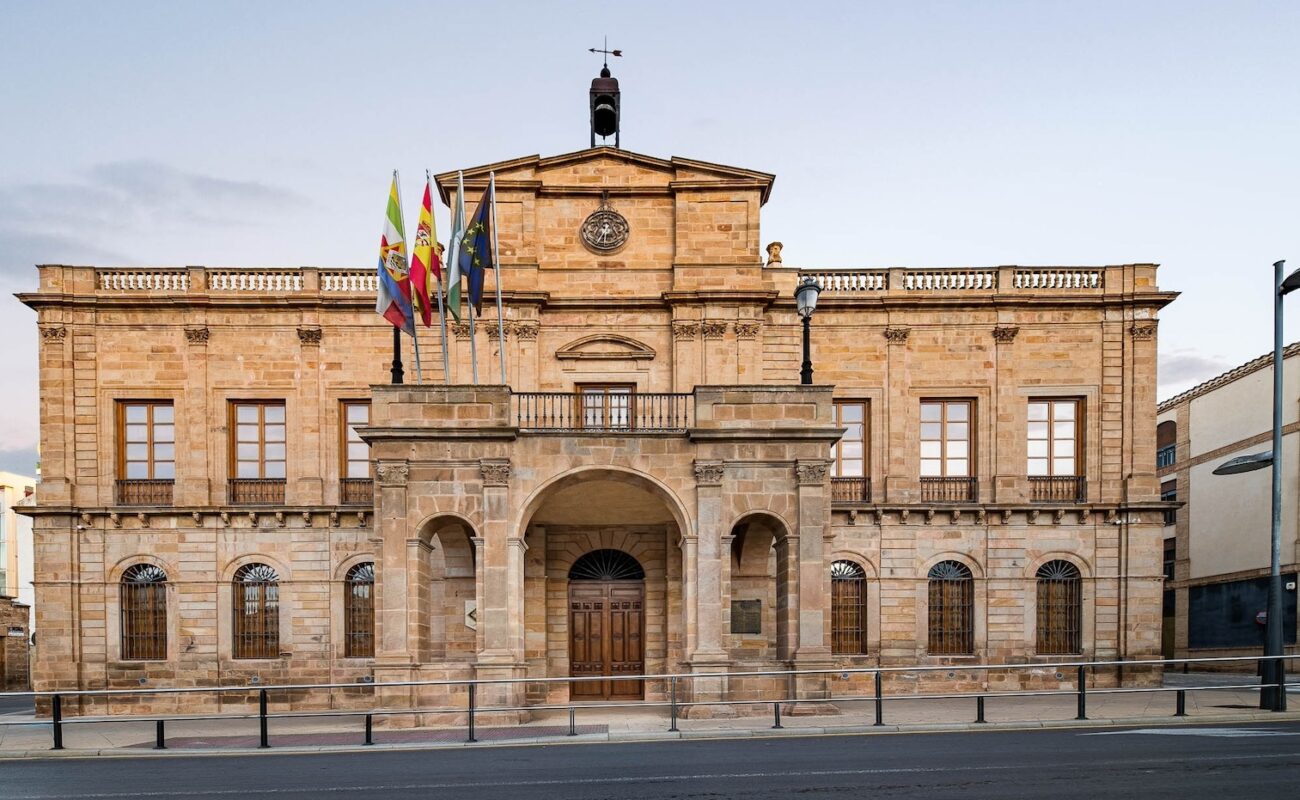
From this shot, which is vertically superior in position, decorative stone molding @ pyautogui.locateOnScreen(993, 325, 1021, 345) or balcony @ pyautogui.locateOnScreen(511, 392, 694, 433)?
decorative stone molding @ pyautogui.locateOnScreen(993, 325, 1021, 345)

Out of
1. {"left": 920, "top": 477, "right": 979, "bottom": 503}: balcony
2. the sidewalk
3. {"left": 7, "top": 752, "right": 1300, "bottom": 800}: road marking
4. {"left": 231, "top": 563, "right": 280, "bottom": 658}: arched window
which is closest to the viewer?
{"left": 7, "top": 752, "right": 1300, "bottom": 800}: road marking

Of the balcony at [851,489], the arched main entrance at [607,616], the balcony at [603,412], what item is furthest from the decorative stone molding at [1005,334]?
the arched main entrance at [607,616]

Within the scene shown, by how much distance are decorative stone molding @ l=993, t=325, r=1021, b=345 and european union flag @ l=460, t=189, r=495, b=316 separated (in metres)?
12.7

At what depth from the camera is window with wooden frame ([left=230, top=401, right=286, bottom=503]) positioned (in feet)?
80.6

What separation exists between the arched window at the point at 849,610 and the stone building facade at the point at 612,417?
69mm

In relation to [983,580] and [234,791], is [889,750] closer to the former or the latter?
[234,791]

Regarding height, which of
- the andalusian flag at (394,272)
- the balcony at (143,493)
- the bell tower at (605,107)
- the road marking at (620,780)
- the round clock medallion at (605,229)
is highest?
the bell tower at (605,107)

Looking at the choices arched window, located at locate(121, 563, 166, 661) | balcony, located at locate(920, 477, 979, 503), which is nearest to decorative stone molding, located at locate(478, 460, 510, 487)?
arched window, located at locate(121, 563, 166, 661)

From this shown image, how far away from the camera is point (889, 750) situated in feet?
43.0

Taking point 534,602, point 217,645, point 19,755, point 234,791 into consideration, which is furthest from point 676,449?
point 217,645

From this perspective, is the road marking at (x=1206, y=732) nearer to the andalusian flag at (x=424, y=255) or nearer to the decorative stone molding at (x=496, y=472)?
the decorative stone molding at (x=496, y=472)

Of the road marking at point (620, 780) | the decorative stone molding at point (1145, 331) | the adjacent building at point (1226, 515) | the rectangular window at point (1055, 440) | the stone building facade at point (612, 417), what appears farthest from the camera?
the adjacent building at point (1226, 515)

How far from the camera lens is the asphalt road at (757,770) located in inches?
396

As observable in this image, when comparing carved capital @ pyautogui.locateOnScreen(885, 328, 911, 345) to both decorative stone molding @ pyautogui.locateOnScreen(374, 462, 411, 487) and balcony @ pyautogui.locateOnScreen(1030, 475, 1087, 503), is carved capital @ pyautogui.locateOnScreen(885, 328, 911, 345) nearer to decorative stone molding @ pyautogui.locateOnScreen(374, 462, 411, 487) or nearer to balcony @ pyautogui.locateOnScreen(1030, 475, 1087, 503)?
balcony @ pyautogui.locateOnScreen(1030, 475, 1087, 503)
